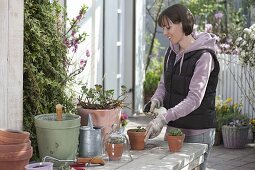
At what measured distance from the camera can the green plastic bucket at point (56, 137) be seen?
3.35 meters

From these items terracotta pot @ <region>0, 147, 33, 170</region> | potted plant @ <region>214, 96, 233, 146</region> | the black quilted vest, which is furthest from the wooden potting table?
potted plant @ <region>214, 96, 233, 146</region>

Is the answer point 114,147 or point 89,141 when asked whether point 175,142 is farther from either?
point 89,141

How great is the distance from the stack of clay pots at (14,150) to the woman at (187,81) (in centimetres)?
89

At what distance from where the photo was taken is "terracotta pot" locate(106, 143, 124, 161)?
3518 mm

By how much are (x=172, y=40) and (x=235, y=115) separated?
3.84m

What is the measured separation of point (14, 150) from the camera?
3.05m

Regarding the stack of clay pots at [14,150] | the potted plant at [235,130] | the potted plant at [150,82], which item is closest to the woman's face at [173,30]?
the stack of clay pots at [14,150]

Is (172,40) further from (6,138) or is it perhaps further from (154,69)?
(154,69)

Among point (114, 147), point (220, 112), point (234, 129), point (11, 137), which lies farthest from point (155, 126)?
point (220, 112)

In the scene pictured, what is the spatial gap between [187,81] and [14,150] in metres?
1.33

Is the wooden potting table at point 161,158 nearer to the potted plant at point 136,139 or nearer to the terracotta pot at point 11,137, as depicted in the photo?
the potted plant at point 136,139

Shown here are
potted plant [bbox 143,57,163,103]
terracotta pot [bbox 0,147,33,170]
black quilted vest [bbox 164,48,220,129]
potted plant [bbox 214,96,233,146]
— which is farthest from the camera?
potted plant [bbox 143,57,163,103]

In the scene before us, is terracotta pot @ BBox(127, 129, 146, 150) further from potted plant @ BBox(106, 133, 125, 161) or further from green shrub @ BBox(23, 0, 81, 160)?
green shrub @ BBox(23, 0, 81, 160)

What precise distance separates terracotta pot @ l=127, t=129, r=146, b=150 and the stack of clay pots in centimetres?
88
